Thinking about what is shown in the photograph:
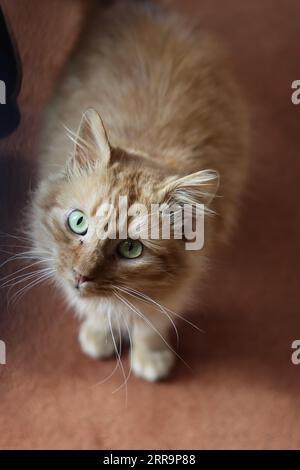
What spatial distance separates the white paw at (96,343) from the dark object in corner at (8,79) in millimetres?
507

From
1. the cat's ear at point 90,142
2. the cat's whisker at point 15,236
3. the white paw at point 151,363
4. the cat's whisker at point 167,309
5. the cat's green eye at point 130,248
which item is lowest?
the white paw at point 151,363

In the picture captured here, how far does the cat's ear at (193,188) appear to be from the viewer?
38.4 inches

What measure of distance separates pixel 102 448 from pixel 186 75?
0.87 metres

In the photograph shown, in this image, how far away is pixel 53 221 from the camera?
1048 millimetres

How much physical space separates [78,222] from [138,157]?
17 centimetres

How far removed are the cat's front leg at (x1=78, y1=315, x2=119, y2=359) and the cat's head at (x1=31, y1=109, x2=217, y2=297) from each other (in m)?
0.28

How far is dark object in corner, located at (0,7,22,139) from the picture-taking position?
1077 mm

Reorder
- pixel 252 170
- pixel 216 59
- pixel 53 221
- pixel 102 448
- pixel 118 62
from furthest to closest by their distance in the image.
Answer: pixel 252 170, pixel 216 59, pixel 118 62, pixel 102 448, pixel 53 221

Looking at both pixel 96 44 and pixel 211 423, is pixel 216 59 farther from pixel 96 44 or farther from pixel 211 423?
pixel 211 423

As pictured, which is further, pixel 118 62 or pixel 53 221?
pixel 118 62

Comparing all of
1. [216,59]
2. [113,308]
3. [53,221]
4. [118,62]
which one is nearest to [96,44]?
[118,62]
